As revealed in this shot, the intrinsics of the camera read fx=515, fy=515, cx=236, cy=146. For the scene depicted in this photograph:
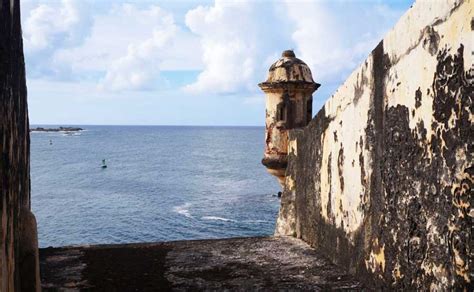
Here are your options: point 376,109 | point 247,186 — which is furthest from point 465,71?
point 247,186

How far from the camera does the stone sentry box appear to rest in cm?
775

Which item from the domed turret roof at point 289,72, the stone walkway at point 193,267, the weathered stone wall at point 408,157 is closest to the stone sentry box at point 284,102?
the domed turret roof at point 289,72

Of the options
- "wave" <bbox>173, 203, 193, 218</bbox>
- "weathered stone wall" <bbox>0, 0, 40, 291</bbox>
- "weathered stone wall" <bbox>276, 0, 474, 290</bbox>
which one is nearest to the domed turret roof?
"weathered stone wall" <bbox>276, 0, 474, 290</bbox>

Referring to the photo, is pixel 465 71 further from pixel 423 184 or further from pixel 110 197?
pixel 110 197

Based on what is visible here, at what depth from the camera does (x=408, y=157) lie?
2402 mm

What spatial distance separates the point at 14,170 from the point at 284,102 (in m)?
5.96

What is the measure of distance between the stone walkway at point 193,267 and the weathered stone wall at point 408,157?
0.91 ft

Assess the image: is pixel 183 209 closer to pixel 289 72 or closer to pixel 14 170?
pixel 289 72

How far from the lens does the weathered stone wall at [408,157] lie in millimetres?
1956

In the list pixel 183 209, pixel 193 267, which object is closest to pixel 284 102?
pixel 193 267

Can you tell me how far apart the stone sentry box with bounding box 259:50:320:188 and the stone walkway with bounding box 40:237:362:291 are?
12.4ft

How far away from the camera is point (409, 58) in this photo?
2396mm

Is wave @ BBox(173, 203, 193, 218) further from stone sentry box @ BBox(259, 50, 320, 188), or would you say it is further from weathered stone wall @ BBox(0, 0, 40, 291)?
weathered stone wall @ BBox(0, 0, 40, 291)

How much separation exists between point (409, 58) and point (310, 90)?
5.55m
